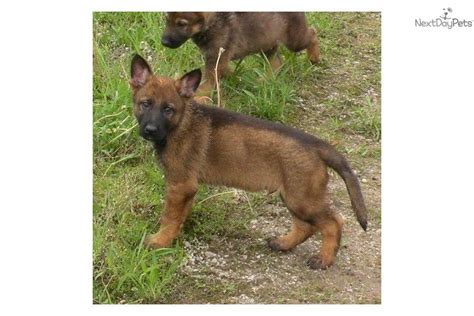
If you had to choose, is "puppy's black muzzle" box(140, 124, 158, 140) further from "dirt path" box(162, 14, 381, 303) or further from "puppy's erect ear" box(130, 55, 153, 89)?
"dirt path" box(162, 14, 381, 303)

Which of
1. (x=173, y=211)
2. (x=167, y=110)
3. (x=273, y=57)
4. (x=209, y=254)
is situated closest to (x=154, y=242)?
(x=173, y=211)

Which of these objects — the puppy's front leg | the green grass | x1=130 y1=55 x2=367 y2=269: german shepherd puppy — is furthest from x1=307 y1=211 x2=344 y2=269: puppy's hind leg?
→ the puppy's front leg

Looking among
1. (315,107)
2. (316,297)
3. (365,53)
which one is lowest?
(316,297)

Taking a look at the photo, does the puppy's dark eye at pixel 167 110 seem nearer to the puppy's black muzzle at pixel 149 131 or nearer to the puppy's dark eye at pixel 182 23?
the puppy's black muzzle at pixel 149 131

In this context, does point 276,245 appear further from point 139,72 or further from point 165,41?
point 165,41

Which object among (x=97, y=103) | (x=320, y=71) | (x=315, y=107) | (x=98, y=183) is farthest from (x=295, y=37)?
(x=98, y=183)

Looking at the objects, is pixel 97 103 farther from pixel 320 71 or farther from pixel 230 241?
pixel 320 71

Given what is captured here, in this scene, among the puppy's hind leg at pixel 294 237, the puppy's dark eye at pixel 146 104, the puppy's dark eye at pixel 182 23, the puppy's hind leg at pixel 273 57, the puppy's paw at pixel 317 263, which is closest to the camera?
the puppy's dark eye at pixel 146 104

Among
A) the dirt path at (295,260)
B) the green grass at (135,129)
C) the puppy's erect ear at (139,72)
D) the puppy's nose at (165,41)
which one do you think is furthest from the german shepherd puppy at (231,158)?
the puppy's nose at (165,41)
